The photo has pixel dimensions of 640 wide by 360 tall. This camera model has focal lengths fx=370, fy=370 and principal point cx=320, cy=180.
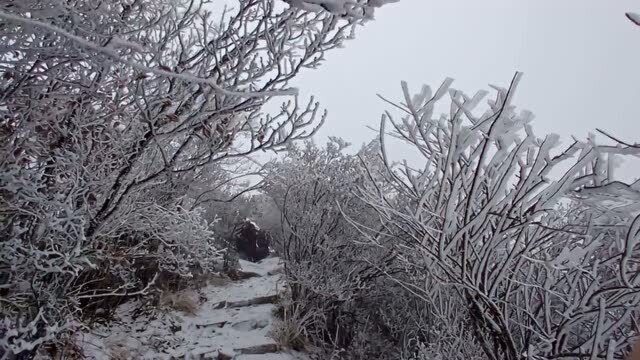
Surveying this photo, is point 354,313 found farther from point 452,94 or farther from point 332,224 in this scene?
point 452,94

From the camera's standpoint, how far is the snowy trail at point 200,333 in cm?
539

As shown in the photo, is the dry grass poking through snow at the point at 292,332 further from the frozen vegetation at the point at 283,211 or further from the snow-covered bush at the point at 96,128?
the snow-covered bush at the point at 96,128

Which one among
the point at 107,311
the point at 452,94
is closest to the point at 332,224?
the point at 107,311

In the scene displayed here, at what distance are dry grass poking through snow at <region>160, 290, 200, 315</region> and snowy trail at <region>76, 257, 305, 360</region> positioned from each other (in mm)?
124

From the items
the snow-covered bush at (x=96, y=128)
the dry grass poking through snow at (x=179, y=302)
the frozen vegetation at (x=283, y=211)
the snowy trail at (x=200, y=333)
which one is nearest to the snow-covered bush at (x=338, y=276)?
the frozen vegetation at (x=283, y=211)

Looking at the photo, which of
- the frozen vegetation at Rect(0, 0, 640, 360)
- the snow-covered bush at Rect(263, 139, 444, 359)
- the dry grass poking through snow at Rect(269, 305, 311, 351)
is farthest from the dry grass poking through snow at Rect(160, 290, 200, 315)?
the snow-covered bush at Rect(263, 139, 444, 359)

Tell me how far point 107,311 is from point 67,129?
386cm

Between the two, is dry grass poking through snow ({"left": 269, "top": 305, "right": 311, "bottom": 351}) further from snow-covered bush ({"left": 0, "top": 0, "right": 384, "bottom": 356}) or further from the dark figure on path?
the dark figure on path

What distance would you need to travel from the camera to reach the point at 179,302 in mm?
7309

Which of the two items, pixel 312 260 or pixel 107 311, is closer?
pixel 107 311

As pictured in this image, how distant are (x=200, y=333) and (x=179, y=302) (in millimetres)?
972

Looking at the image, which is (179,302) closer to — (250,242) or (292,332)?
(292,332)

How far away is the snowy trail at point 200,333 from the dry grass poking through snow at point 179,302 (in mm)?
124

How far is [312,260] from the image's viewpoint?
281 inches
